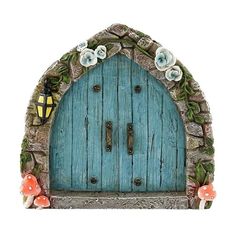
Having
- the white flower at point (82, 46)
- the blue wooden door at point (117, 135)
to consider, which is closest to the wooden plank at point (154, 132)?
the blue wooden door at point (117, 135)

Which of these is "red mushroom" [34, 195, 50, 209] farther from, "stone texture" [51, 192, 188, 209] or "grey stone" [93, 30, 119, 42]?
"grey stone" [93, 30, 119, 42]

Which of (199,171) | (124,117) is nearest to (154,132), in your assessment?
(124,117)

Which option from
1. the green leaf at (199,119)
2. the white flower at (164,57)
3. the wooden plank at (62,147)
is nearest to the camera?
the white flower at (164,57)

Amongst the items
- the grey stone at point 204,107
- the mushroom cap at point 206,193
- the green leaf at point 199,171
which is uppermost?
the grey stone at point 204,107

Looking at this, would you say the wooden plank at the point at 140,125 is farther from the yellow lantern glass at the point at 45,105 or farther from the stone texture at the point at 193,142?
the yellow lantern glass at the point at 45,105

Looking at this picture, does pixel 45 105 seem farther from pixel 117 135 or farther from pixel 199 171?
pixel 199 171

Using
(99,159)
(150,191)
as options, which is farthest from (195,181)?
(99,159)

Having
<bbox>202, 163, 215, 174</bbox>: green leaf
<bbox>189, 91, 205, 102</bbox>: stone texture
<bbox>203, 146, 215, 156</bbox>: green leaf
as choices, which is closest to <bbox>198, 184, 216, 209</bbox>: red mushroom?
<bbox>202, 163, 215, 174</bbox>: green leaf
